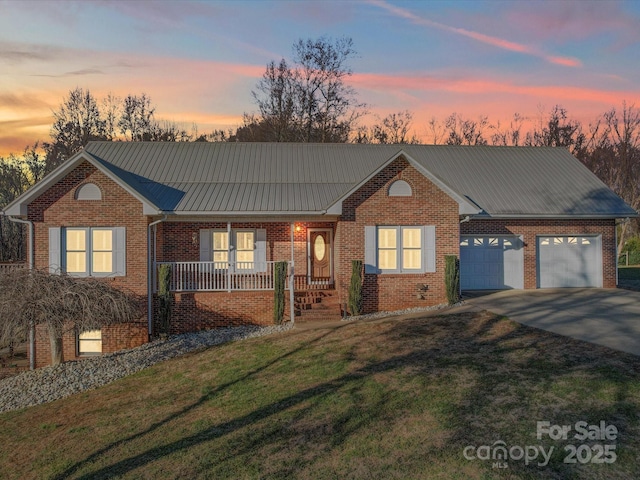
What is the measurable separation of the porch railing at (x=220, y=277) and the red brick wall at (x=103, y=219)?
96 cm

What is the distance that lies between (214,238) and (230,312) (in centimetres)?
334

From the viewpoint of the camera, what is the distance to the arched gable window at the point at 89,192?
15219mm

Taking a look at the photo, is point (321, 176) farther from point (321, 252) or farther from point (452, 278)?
point (452, 278)

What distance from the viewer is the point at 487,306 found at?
15.3m

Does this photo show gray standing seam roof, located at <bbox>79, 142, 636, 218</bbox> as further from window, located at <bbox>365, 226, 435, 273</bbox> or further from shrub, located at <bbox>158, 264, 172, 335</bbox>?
shrub, located at <bbox>158, 264, 172, 335</bbox>

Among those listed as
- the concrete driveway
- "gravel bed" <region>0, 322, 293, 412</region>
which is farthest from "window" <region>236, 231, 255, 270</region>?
the concrete driveway

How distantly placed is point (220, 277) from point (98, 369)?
499cm

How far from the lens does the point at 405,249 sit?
646 inches

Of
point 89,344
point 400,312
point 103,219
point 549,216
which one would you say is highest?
point 549,216

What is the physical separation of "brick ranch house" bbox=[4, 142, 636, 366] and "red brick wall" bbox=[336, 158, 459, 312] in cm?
4

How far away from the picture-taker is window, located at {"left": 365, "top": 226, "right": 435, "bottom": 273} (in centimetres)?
1631

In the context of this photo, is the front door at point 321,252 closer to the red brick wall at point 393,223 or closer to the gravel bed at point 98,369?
the red brick wall at point 393,223

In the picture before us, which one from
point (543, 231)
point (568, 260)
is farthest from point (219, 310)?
point (568, 260)

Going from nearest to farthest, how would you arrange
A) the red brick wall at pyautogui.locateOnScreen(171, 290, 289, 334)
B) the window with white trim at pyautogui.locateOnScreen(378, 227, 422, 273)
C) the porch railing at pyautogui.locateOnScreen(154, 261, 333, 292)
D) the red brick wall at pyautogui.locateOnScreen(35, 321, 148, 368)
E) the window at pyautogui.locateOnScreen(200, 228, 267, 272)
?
1. the red brick wall at pyautogui.locateOnScreen(35, 321, 148, 368)
2. the red brick wall at pyautogui.locateOnScreen(171, 290, 289, 334)
3. the porch railing at pyautogui.locateOnScreen(154, 261, 333, 292)
4. the window with white trim at pyautogui.locateOnScreen(378, 227, 422, 273)
5. the window at pyautogui.locateOnScreen(200, 228, 267, 272)
